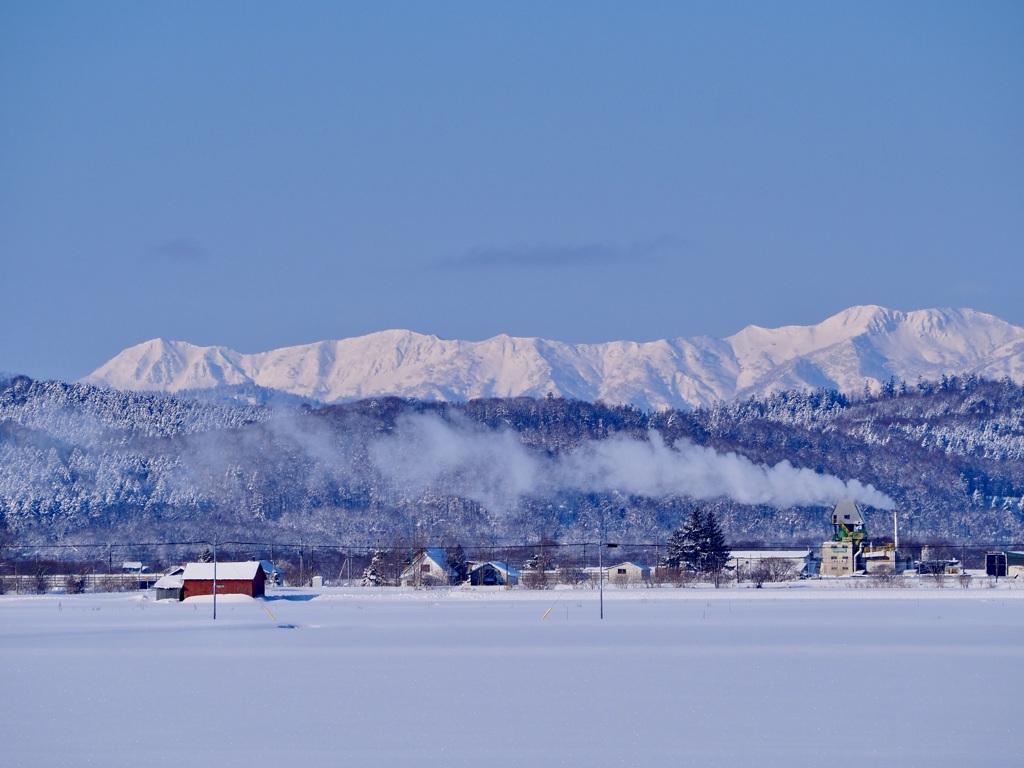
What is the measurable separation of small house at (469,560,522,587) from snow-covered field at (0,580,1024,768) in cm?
4522

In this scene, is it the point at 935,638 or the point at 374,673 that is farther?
the point at 935,638

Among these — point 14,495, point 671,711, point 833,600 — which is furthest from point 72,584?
point 14,495

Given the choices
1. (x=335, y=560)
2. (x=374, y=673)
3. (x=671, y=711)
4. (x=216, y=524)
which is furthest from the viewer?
(x=216, y=524)

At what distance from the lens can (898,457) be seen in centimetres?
19975

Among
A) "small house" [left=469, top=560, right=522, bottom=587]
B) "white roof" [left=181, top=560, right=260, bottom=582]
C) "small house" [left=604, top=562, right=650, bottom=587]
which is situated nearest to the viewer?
"white roof" [left=181, top=560, right=260, bottom=582]

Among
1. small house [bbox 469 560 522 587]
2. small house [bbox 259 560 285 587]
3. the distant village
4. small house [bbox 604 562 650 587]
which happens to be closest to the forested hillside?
the distant village

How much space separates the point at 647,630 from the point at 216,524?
134 metres

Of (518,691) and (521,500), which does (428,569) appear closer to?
(518,691)

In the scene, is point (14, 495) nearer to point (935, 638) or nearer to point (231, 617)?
point (231, 617)

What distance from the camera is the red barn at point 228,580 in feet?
269

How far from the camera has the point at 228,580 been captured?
82.6 m

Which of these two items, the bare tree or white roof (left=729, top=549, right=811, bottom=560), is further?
white roof (left=729, top=549, right=811, bottom=560)

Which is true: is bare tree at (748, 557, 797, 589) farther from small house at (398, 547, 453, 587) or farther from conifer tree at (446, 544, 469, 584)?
small house at (398, 547, 453, 587)

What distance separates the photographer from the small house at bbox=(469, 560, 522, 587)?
10481cm
